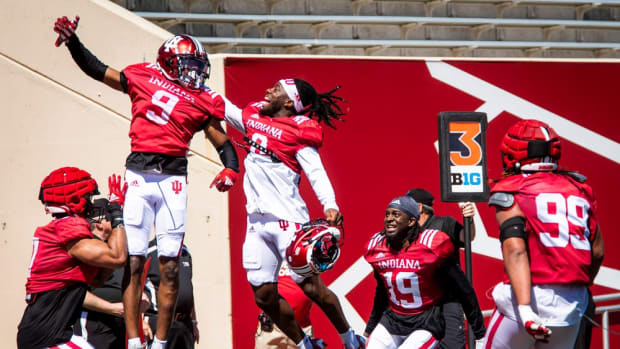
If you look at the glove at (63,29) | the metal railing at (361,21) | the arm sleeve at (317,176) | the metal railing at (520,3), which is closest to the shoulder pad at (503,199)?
the arm sleeve at (317,176)

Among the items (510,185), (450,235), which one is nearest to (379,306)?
(450,235)

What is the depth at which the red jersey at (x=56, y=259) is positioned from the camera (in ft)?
17.9

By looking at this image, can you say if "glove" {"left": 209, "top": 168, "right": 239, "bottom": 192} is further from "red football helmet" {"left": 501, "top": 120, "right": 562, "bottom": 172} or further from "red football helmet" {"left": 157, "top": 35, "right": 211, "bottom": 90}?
"red football helmet" {"left": 501, "top": 120, "right": 562, "bottom": 172}

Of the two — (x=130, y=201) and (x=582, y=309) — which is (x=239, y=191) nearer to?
(x=130, y=201)

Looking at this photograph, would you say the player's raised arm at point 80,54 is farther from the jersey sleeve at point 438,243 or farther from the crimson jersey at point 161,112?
the jersey sleeve at point 438,243

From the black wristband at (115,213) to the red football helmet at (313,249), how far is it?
1.14m

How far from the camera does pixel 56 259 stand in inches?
215

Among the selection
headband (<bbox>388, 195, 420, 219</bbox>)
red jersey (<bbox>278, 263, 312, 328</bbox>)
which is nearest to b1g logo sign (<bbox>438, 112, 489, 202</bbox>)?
headband (<bbox>388, 195, 420, 219</bbox>)

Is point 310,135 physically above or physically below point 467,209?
above

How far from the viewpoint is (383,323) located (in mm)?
6625

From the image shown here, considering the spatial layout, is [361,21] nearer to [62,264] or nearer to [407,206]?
[407,206]

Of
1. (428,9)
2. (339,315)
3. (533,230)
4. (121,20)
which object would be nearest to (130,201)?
(339,315)

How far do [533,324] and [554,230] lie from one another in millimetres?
527

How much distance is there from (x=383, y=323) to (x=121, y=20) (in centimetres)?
372
